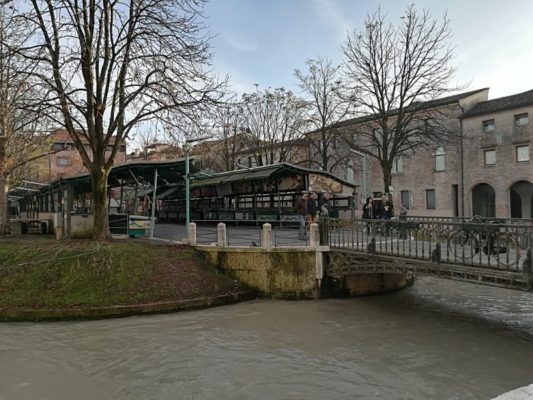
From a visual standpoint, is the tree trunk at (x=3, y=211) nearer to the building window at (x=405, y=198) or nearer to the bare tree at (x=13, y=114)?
the bare tree at (x=13, y=114)

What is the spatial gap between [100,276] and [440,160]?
1174 inches

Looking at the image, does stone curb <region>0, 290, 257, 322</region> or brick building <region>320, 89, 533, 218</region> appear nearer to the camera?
stone curb <region>0, 290, 257, 322</region>

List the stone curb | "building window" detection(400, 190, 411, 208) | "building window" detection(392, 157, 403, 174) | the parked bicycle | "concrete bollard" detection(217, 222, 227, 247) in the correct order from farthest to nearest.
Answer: "building window" detection(392, 157, 403, 174) → "building window" detection(400, 190, 411, 208) → "concrete bollard" detection(217, 222, 227, 247) → the stone curb → the parked bicycle

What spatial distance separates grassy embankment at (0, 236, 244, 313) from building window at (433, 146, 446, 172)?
26.4 m

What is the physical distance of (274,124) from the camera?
35344mm

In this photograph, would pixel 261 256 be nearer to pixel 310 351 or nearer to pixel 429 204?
pixel 310 351

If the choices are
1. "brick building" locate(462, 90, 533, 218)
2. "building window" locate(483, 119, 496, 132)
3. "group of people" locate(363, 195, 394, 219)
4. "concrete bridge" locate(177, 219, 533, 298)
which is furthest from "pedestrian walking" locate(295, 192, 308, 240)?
"building window" locate(483, 119, 496, 132)

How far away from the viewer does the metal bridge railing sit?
8828 mm

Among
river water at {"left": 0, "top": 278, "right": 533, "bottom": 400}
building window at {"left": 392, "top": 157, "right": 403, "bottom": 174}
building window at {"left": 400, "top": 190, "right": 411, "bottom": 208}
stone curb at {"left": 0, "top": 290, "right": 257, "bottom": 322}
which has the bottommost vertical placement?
river water at {"left": 0, "top": 278, "right": 533, "bottom": 400}

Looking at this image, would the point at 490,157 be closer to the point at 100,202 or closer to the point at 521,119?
the point at 521,119

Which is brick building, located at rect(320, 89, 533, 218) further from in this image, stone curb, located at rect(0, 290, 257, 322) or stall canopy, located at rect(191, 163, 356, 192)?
stone curb, located at rect(0, 290, 257, 322)

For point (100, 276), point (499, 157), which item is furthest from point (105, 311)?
point (499, 157)

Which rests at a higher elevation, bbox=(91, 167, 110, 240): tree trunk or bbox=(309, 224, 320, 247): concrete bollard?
bbox=(91, 167, 110, 240): tree trunk

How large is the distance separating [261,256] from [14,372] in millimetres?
7856
